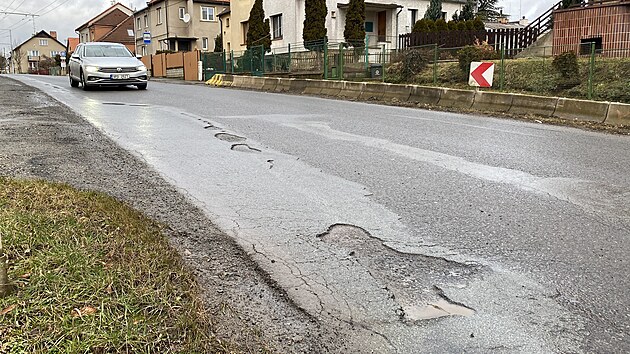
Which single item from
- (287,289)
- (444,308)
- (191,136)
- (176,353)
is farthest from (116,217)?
(191,136)

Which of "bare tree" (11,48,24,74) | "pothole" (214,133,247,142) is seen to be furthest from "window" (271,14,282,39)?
"bare tree" (11,48,24,74)

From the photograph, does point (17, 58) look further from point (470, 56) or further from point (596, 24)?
point (596, 24)

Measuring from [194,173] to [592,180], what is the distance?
15.1ft

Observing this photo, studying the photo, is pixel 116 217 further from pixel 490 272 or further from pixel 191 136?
pixel 191 136

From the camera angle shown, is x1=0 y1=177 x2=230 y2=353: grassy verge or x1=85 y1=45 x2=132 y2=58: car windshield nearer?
x1=0 y1=177 x2=230 y2=353: grassy verge

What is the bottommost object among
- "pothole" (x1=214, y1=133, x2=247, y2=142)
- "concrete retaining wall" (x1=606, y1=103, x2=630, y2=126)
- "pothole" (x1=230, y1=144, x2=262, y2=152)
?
"pothole" (x1=230, y1=144, x2=262, y2=152)

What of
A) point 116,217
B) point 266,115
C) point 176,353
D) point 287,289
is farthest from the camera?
point 266,115

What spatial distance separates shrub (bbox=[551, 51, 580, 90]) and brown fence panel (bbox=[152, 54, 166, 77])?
33527 mm

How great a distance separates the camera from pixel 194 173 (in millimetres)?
6543

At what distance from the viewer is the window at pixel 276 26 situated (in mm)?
35375

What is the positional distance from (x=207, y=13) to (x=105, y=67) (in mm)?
40634

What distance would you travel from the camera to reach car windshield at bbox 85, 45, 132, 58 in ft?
63.6

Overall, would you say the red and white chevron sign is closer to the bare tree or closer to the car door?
the car door

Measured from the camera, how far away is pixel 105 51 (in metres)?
19.6
